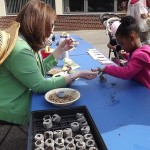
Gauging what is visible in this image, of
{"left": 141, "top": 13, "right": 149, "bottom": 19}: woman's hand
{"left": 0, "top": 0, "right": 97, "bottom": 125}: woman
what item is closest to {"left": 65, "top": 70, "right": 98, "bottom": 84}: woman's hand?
{"left": 0, "top": 0, "right": 97, "bottom": 125}: woman

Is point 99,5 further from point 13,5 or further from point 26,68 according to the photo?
point 26,68

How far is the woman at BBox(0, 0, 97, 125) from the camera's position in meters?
1.63

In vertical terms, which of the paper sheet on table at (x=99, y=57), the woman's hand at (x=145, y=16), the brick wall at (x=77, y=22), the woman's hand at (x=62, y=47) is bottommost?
the brick wall at (x=77, y=22)

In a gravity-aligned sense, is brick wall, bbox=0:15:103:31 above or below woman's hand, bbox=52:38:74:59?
below

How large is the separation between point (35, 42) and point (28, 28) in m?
0.12

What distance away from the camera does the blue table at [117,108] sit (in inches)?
47.8

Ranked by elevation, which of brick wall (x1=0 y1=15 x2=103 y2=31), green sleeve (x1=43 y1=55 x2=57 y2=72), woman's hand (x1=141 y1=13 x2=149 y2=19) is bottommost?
brick wall (x1=0 y1=15 x2=103 y2=31)

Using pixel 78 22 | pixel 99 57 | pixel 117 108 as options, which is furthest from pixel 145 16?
pixel 78 22

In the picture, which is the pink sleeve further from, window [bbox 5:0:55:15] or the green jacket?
window [bbox 5:0:55:15]

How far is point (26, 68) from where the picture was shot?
1623 mm

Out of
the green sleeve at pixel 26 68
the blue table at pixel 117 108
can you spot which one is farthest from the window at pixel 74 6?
the green sleeve at pixel 26 68

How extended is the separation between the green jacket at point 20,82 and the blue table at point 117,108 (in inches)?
3.8

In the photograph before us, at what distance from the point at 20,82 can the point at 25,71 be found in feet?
0.46

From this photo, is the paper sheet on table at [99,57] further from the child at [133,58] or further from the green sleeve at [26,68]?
the green sleeve at [26,68]
